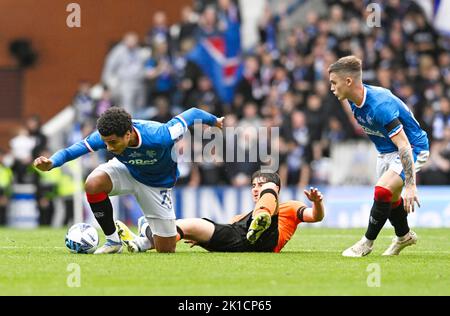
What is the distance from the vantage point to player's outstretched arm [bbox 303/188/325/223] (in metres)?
10.5

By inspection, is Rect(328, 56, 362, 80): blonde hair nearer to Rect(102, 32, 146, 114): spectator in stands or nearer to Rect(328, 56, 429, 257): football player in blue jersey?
Rect(328, 56, 429, 257): football player in blue jersey

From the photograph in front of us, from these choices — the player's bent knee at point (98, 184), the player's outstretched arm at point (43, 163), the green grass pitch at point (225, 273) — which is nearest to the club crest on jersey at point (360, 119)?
the green grass pitch at point (225, 273)

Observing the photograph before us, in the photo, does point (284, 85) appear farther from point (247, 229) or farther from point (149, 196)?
point (149, 196)

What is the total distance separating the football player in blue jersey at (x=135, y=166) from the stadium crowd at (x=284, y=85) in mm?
8694

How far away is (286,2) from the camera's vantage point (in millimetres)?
24484

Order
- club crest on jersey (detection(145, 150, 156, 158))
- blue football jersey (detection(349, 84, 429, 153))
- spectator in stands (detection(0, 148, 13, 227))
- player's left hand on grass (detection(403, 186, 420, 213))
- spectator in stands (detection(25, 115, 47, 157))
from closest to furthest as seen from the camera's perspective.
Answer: player's left hand on grass (detection(403, 186, 420, 213))
blue football jersey (detection(349, 84, 429, 153))
club crest on jersey (detection(145, 150, 156, 158))
spectator in stands (detection(25, 115, 47, 157))
spectator in stands (detection(0, 148, 13, 227))

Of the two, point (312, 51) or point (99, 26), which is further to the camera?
point (99, 26)

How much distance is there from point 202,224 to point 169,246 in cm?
44

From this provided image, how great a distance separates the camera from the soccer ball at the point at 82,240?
11.1 metres

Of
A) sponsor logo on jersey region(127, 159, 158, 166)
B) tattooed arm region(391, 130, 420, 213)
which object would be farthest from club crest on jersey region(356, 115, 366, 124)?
sponsor logo on jersey region(127, 159, 158, 166)

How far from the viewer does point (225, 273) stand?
9.21 m

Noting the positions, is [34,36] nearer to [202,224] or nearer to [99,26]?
[99,26]

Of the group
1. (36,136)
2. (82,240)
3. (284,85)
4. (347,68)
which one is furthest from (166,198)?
(36,136)

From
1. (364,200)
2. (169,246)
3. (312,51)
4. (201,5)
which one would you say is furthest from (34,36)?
(169,246)
